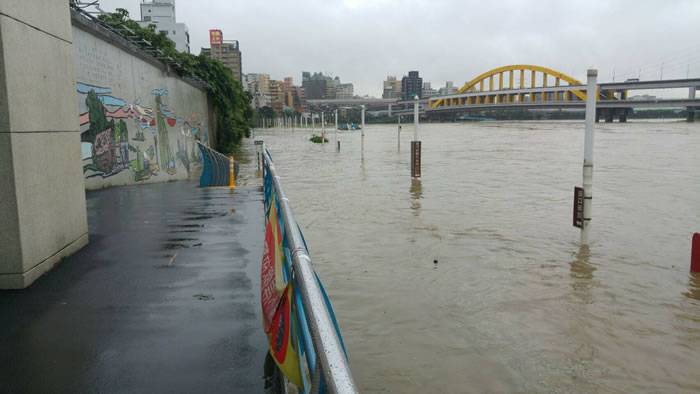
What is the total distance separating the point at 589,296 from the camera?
798 centimetres

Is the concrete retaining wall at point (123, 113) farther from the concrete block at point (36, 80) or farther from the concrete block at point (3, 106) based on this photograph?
the concrete block at point (3, 106)

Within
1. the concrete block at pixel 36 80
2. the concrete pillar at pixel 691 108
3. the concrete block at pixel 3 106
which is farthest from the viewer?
the concrete pillar at pixel 691 108

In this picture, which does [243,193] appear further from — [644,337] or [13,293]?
[644,337]

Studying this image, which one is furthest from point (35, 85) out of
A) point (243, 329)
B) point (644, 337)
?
point (644, 337)

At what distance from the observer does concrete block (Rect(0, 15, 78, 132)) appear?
5.30 m

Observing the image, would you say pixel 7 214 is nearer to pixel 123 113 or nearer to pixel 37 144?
pixel 37 144

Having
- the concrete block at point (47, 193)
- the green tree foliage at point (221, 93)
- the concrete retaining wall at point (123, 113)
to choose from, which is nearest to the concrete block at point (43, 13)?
the concrete block at point (47, 193)

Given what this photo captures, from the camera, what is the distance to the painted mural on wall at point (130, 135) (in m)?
13.8

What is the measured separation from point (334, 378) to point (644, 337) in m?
6.03

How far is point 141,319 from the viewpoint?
495cm

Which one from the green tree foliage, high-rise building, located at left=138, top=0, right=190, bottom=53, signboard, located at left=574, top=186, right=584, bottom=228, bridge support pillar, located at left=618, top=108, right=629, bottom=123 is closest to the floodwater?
signboard, located at left=574, top=186, right=584, bottom=228

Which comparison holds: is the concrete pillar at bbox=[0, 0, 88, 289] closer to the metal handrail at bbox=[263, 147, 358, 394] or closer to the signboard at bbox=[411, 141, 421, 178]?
the metal handrail at bbox=[263, 147, 358, 394]

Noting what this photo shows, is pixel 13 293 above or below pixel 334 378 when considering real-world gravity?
below

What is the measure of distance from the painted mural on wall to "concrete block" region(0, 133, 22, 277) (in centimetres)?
844
